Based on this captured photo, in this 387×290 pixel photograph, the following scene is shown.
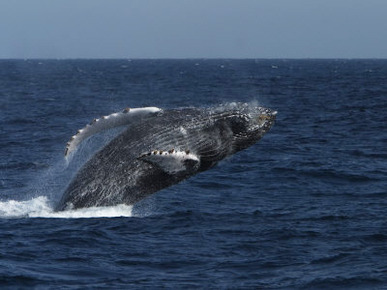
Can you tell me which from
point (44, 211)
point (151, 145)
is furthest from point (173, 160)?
point (44, 211)

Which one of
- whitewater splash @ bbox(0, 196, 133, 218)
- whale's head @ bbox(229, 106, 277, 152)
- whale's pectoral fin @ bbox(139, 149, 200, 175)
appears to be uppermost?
whale's head @ bbox(229, 106, 277, 152)

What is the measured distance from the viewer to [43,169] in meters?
21.8

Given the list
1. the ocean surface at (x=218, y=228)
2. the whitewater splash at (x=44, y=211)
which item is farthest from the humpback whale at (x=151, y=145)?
the ocean surface at (x=218, y=228)

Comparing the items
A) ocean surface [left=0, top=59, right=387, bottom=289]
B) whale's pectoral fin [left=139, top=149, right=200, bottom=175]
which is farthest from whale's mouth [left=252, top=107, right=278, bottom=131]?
ocean surface [left=0, top=59, right=387, bottom=289]

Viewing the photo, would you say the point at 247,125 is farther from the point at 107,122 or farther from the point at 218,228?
the point at 218,228

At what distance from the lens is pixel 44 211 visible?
14.9 meters

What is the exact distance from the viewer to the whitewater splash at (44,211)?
13.9 meters

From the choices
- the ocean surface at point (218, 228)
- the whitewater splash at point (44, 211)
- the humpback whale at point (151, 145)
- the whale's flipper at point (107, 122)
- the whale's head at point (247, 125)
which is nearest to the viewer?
the ocean surface at point (218, 228)

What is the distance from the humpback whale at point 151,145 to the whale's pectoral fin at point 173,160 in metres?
0.24

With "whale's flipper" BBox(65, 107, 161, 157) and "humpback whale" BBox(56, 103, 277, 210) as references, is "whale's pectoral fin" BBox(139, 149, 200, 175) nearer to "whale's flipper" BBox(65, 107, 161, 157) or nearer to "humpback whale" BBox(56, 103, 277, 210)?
"humpback whale" BBox(56, 103, 277, 210)

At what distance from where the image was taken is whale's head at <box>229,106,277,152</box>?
13.1m

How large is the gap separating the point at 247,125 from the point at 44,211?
14.4ft

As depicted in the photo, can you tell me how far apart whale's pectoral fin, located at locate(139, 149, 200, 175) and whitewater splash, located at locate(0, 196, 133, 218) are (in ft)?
6.55

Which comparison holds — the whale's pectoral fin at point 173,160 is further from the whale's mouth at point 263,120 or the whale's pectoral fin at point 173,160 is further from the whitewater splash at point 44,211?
the whitewater splash at point 44,211
